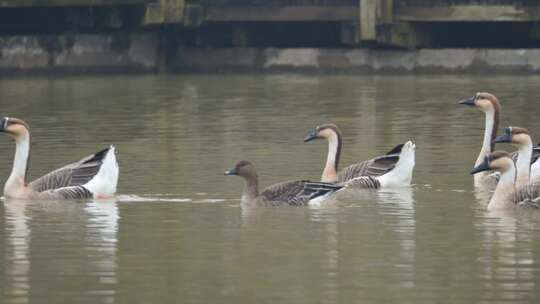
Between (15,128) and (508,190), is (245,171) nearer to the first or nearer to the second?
(508,190)

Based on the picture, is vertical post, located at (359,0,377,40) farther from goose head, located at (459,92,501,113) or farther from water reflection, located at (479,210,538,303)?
water reflection, located at (479,210,538,303)

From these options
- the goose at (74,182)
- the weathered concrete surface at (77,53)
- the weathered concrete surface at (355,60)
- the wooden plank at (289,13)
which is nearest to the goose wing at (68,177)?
the goose at (74,182)

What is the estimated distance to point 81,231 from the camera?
1418 cm

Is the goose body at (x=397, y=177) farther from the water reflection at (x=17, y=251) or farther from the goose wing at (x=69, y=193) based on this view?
the water reflection at (x=17, y=251)

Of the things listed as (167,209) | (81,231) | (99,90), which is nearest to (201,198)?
(167,209)

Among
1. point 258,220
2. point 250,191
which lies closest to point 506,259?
point 258,220

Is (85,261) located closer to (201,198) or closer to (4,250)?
(4,250)

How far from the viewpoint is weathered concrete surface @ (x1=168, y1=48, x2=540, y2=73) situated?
31.6m

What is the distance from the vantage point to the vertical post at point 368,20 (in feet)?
104

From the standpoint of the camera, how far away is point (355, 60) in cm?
3288

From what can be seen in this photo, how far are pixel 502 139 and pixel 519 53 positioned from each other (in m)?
15.6

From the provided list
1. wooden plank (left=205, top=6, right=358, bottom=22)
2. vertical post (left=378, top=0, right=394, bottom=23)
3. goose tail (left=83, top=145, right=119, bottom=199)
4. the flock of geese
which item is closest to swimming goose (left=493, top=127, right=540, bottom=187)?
the flock of geese

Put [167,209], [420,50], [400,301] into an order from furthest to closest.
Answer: [420,50] < [167,209] < [400,301]

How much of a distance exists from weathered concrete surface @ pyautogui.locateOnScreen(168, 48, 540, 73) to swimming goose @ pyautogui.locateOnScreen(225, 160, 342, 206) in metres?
16.6
